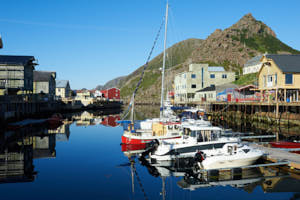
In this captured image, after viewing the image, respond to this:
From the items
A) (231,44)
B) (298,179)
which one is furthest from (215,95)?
(231,44)

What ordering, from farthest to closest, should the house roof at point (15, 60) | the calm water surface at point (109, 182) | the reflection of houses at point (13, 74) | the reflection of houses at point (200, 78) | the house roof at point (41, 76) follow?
the house roof at point (41, 76), the reflection of houses at point (200, 78), the house roof at point (15, 60), the reflection of houses at point (13, 74), the calm water surface at point (109, 182)

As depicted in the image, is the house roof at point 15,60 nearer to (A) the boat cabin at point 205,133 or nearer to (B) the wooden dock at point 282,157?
(A) the boat cabin at point 205,133

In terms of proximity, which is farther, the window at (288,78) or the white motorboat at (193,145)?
the window at (288,78)

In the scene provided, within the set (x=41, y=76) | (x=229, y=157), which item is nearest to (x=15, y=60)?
(x=41, y=76)

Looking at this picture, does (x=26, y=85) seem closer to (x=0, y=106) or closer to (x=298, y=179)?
(x=0, y=106)

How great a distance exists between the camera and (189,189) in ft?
59.6

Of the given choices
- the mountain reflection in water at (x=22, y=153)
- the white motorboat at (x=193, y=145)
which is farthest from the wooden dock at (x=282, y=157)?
the mountain reflection in water at (x=22, y=153)

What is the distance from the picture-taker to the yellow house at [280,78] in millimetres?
49562

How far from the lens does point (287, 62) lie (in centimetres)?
5206

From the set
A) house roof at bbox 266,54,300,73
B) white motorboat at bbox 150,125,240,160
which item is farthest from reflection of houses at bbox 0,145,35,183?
house roof at bbox 266,54,300,73

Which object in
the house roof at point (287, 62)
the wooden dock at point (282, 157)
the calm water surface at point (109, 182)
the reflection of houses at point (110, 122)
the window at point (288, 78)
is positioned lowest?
the calm water surface at point (109, 182)

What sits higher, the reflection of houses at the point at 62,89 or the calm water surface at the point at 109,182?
the reflection of houses at the point at 62,89

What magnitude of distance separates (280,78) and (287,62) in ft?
14.8

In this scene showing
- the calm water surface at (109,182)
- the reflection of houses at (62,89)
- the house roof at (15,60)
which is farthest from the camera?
the reflection of houses at (62,89)
